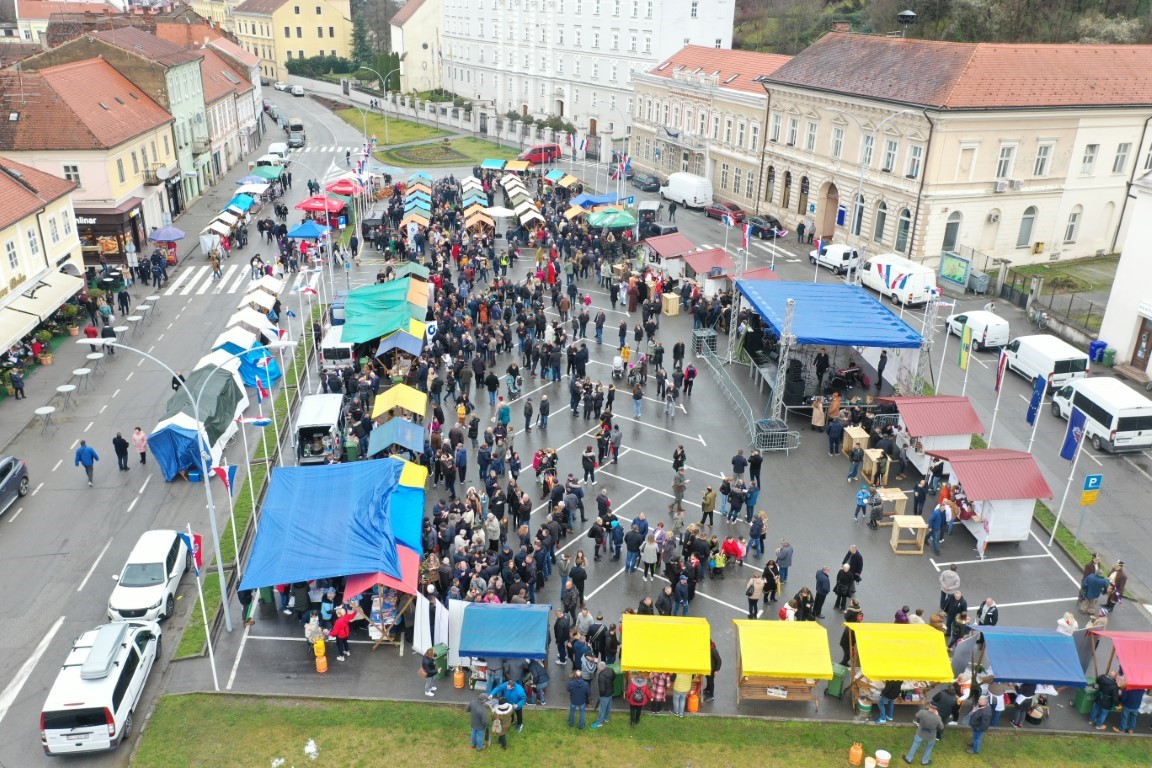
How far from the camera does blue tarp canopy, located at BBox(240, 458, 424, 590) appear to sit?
1855 cm

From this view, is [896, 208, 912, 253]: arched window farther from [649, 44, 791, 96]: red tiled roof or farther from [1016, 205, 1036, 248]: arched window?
[649, 44, 791, 96]: red tiled roof

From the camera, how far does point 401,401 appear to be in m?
26.0

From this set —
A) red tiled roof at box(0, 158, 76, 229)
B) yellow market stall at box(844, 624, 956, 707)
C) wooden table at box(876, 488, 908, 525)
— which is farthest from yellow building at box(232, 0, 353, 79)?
yellow market stall at box(844, 624, 956, 707)

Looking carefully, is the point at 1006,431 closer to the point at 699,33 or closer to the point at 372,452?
the point at 372,452

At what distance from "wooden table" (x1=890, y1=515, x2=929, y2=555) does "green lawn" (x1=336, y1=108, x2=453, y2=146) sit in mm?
72181

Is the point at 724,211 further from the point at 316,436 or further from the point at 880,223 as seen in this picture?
the point at 316,436

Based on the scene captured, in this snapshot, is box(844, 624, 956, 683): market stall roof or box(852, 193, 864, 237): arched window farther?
box(852, 193, 864, 237): arched window

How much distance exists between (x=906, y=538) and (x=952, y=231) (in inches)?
1028

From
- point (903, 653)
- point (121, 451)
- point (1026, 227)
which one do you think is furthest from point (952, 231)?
point (121, 451)

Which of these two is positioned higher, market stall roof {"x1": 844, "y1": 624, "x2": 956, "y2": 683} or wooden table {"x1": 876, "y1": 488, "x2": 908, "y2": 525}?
market stall roof {"x1": 844, "y1": 624, "x2": 956, "y2": 683}

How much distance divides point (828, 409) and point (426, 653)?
16.0m

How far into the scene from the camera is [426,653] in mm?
17547

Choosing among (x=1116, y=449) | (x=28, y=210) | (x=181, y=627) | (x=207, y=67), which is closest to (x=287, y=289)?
(x=28, y=210)

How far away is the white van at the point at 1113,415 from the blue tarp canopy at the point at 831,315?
19.6ft
